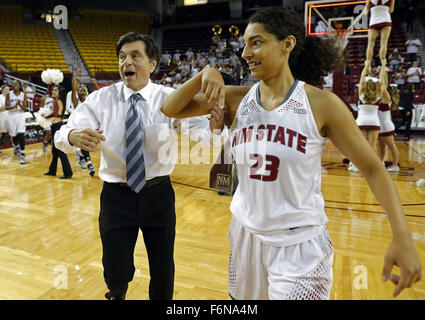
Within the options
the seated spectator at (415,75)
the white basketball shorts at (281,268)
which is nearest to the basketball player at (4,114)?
the white basketball shorts at (281,268)

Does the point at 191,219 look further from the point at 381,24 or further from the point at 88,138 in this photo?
the point at 381,24

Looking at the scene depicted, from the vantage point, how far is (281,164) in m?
1.31

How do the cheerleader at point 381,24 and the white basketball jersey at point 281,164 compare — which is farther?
the cheerleader at point 381,24

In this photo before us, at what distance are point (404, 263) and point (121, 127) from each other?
1534mm

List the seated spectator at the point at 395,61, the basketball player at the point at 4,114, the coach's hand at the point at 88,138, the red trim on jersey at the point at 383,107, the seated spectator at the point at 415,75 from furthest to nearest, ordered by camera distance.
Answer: the seated spectator at the point at 395,61, the seated spectator at the point at 415,75, the basketball player at the point at 4,114, the red trim on jersey at the point at 383,107, the coach's hand at the point at 88,138

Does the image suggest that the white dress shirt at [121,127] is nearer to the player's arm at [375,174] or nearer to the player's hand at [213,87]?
the player's hand at [213,87]

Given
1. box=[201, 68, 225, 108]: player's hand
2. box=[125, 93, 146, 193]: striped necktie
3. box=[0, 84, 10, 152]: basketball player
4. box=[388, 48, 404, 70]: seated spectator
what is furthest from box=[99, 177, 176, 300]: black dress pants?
box=[388, 48, 404, 70]: seated spectator

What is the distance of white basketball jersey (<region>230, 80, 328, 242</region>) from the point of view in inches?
51.6

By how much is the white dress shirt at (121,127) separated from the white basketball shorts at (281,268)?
0.78 metres

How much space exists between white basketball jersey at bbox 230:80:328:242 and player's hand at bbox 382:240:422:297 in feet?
0.90

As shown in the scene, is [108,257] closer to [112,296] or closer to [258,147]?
[112,296]

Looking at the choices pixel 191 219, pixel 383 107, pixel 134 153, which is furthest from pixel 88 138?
pixel 383 107

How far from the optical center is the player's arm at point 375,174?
3.90 feet
